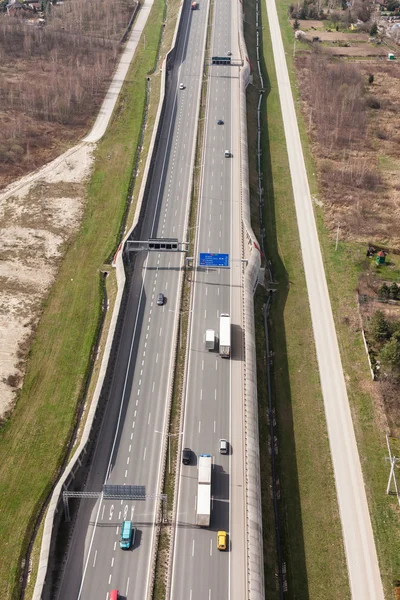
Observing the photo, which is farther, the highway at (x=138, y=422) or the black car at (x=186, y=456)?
the black car at (x=186, y=456)

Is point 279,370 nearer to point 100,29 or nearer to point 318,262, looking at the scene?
point 318,262

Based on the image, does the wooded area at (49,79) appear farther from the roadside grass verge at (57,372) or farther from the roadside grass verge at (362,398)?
the roadside grass verge at (362,398)

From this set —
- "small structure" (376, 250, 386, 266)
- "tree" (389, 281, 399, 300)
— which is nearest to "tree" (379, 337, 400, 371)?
"tree" (389, 281, 399, 300)

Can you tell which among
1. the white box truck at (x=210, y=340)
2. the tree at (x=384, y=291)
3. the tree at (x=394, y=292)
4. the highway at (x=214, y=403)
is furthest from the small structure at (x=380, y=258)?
the white box truck at (x=210, y=340)

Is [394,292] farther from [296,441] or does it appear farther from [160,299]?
[160,299]

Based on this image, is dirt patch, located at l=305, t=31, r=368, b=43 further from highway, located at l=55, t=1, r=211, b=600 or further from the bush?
highway, located at l=55, t=1, r=211, b=600
